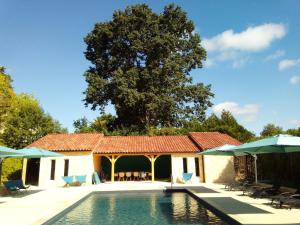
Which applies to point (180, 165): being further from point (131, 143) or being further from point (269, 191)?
point (269, 191)

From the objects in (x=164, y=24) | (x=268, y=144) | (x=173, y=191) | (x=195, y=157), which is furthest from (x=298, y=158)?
(x=164, y=24)

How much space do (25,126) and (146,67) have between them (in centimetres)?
1664

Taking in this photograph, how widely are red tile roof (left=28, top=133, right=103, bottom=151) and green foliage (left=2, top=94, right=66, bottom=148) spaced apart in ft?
22.7

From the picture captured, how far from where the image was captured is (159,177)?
30922 millimetres

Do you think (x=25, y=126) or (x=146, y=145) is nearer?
(x=146, y=145)

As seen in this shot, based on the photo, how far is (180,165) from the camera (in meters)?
25.9

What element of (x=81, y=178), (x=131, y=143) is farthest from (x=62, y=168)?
(x=131, y=143)

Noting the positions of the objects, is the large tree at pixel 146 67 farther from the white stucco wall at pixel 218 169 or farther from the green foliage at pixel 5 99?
the white stucco wall at pixel 218 169

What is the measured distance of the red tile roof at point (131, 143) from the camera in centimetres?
2589

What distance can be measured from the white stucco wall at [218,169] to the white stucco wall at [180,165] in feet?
3.39

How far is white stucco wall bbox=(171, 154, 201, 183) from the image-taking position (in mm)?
25656

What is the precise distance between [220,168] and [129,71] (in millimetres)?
17865

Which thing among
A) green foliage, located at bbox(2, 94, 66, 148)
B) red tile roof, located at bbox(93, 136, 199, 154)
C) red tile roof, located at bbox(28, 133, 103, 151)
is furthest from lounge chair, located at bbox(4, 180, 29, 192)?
green foliage, located at bbox(2, 94, 66, 148)

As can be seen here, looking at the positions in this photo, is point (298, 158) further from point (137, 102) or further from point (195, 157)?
point (137, 102)
